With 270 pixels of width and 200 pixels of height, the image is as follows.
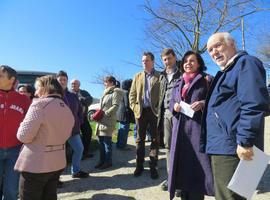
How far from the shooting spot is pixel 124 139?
8320 mm

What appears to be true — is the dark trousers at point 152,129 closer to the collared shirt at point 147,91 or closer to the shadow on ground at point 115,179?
the collared shirt at point 147,91

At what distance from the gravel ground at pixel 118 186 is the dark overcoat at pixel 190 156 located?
112cm

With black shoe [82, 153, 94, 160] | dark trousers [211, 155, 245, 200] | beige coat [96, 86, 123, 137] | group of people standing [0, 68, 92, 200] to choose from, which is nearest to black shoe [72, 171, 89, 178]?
beige coat [96, 86, 123, 137]

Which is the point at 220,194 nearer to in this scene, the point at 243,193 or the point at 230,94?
the point at 243,193

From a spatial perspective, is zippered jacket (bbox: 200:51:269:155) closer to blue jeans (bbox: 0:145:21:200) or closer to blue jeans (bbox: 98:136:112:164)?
blue jeans (bbox: 0:145:21:200)

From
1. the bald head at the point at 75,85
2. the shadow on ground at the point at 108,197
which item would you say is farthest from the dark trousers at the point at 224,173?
the bald head at the point at 75,85

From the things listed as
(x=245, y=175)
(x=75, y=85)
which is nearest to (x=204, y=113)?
(x=245, y=175)

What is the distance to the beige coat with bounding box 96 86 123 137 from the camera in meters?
6.56

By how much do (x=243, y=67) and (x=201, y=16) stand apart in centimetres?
1558

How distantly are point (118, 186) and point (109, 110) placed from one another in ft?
5.23

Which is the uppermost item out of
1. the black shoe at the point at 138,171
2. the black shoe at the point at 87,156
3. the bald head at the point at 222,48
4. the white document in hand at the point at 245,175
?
the bald head at the point at 222,48

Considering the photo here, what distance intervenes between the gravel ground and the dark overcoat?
44.1 inches

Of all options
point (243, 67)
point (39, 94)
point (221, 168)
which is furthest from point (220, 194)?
point (39, 94)

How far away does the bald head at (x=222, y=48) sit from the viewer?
3016 mm
